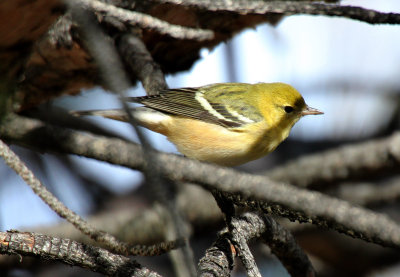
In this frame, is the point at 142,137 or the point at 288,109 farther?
the point at 288,109

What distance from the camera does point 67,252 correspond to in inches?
64.2

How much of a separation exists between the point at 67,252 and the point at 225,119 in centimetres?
254

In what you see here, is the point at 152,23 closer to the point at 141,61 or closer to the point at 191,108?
the point at 141,61

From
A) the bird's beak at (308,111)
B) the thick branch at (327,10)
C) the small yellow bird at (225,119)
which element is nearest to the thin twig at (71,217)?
the thick branch at (327,10)

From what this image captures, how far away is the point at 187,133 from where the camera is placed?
389 cm

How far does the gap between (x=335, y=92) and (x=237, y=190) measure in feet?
14.4

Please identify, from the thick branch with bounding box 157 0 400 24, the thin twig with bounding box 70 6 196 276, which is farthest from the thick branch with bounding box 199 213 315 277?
the thick branch with bounding box 157 0 400 24

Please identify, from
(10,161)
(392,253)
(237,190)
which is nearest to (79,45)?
(10,161)

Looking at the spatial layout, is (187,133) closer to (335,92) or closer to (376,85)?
(335,92)

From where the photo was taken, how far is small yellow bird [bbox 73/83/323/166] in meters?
3.76

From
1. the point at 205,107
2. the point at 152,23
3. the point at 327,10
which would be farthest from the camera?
the point at 205,107

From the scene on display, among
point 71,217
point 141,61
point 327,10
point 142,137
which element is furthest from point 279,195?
point 141,61

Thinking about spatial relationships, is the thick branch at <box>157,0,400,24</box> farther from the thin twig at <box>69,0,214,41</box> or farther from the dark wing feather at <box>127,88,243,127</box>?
the dark wing feather at <box>127,88,243,127</box>

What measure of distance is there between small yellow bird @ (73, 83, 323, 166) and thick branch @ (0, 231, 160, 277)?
199cm
